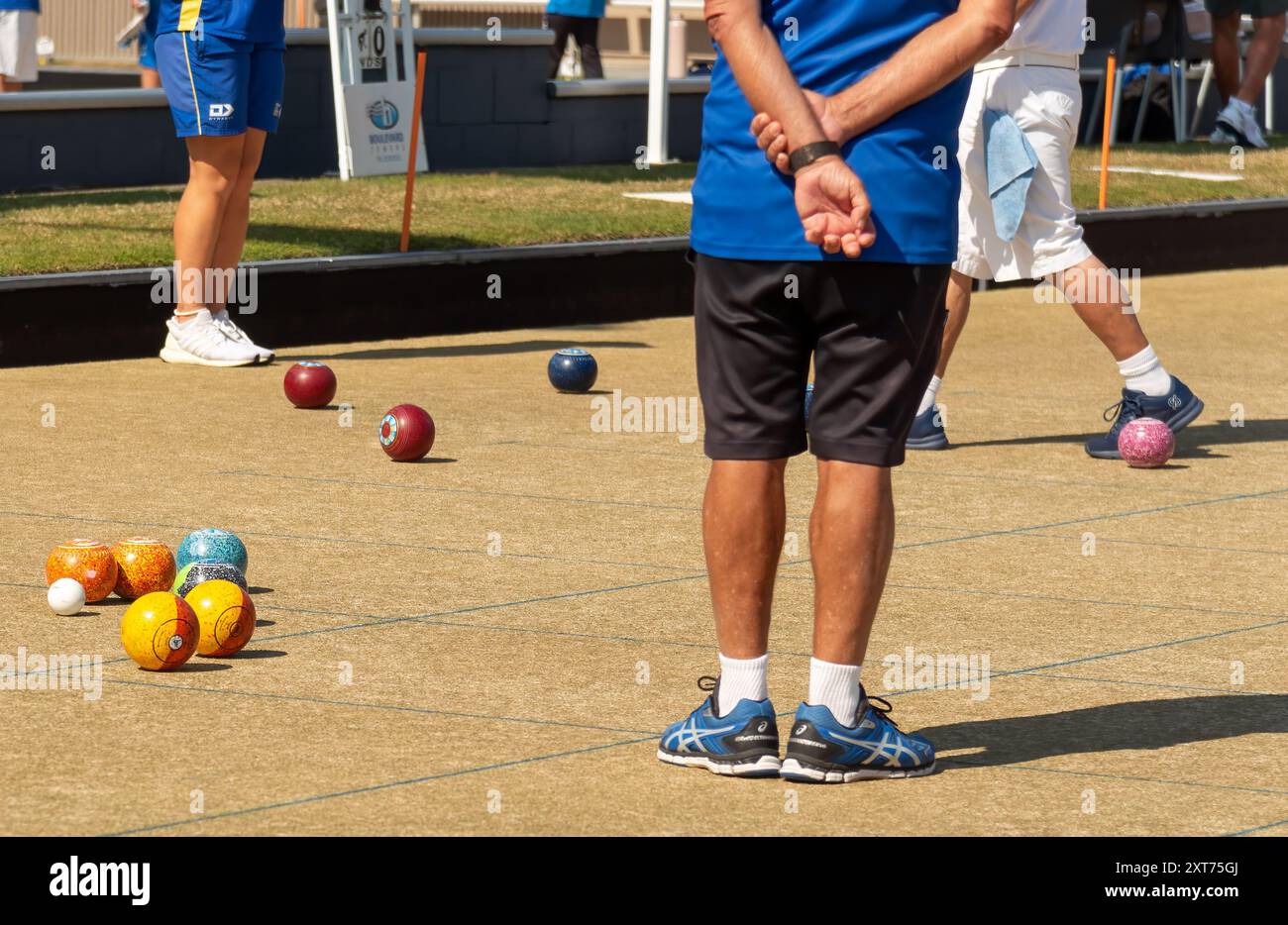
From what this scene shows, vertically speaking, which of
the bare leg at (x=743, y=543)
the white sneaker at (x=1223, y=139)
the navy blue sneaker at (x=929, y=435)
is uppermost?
the bare leg at (x=743, y=543)

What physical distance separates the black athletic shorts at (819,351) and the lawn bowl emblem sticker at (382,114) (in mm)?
11217

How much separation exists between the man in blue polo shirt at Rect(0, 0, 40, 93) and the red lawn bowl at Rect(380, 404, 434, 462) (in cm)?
928

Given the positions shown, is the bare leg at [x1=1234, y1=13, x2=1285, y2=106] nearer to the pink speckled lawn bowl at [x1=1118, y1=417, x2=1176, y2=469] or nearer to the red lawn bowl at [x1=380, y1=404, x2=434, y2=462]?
the pink speckled lawn bowl at [x1=1118, y1=417, x2=1176, y2=469]

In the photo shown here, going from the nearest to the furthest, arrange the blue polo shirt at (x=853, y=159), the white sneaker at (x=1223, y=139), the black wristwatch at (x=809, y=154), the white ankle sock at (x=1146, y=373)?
the black wristwatch at (x=809, y=154), the blue polo shirt at (x=853, y=159), the white ankle sock at (x=1146, y=373), the white sneaker at (x=1223, y=139)

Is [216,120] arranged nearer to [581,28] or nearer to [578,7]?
[578,7]

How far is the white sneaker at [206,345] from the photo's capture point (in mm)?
10125

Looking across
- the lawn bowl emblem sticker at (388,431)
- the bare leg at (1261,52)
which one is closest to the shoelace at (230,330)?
the lawn bowl emblem sticker at (388,431)

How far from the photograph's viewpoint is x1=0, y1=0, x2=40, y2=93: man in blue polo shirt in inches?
645

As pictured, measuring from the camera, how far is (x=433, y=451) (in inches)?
328

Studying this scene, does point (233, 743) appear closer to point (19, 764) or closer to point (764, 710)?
point (19, 764)

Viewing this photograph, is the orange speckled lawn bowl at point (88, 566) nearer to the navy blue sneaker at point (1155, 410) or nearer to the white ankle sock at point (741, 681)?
the white ankle sock at point (741, 681)

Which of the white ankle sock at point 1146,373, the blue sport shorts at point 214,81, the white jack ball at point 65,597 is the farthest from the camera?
the blue sport shorts at point 214,81

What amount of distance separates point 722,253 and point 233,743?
1410 mm
